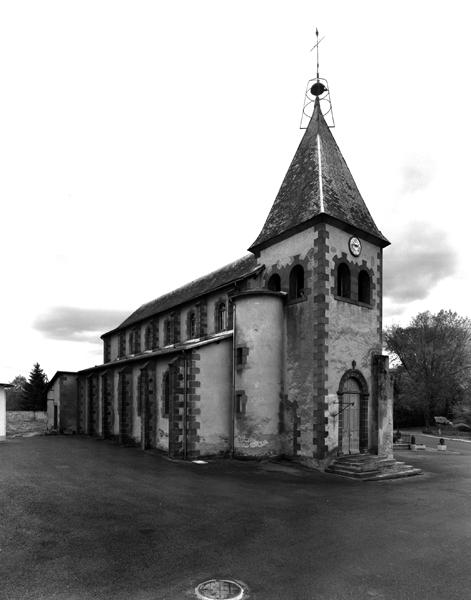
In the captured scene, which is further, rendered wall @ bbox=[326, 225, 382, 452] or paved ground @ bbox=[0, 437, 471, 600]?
rendered wall @ bbox=[326, 225, 382, 452]

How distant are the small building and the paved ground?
2079cm

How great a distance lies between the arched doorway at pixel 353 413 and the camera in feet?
64.1

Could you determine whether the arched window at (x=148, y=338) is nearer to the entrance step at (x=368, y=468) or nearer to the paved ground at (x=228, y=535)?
the paved ground at (x=228, y=535)

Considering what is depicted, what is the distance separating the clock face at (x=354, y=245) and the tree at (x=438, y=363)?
1396 inches

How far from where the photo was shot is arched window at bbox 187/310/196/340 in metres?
28.7

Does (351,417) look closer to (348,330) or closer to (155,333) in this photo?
(348,330)

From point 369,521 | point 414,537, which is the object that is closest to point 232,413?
point 369,521

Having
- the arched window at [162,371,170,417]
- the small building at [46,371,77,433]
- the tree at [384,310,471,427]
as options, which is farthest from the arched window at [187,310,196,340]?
the tree at [384,310,471,427]

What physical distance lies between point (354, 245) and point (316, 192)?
3141mm

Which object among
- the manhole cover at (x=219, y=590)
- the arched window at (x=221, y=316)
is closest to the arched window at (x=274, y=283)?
the arched window at (x=221, y=316)

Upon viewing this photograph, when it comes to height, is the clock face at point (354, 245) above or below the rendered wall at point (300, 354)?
above

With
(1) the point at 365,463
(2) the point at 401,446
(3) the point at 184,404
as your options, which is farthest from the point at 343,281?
(2) the point at 401,446

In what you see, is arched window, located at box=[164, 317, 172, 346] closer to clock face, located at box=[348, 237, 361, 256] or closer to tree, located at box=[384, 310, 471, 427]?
clock face, located at box=[348, 237, 361, 256]

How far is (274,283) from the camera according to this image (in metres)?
22.5
